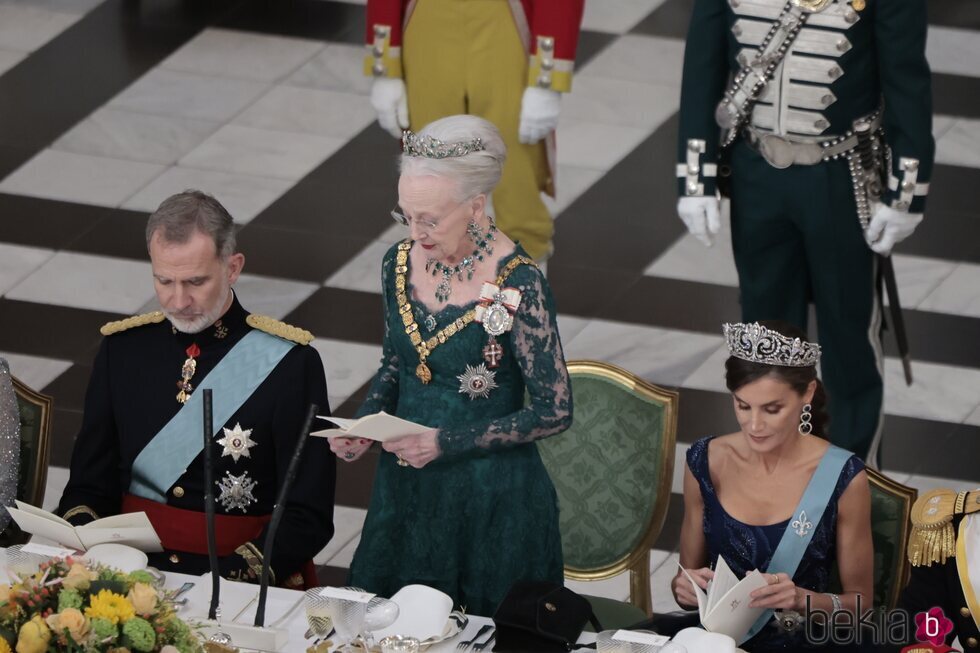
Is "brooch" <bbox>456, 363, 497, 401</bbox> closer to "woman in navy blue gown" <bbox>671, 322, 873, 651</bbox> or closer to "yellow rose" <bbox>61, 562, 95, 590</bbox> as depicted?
"woman in navy blue gown" <bbox>671, 322, 873, 651</bbox>

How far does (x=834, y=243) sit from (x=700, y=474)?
1209 mm

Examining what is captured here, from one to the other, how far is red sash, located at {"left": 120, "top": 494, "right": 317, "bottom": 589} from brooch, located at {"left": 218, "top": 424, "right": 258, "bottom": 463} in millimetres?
136

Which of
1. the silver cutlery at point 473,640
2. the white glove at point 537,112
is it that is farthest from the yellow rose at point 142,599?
the white glove at point 537,112

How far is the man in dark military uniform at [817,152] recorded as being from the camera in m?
4.92

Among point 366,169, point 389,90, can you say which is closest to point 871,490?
point 389,90

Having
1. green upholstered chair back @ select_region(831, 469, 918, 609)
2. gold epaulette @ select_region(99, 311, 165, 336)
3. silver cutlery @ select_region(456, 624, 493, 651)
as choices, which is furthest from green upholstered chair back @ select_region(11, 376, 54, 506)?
green upholstered chair back @ select_region(831, 469, 918, 609)

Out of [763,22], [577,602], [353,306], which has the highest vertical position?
[763,22]

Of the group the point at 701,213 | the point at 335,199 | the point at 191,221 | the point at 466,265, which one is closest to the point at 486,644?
the point at 466,265

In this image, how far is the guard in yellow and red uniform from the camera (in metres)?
5.71

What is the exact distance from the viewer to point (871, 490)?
4129mm

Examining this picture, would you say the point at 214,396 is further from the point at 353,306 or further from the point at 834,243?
the point at 353,306

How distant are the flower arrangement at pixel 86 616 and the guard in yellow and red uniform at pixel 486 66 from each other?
Answer: 2787mm

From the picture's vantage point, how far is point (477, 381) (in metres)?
4.09

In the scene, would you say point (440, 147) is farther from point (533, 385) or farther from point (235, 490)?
point (235, 490)
